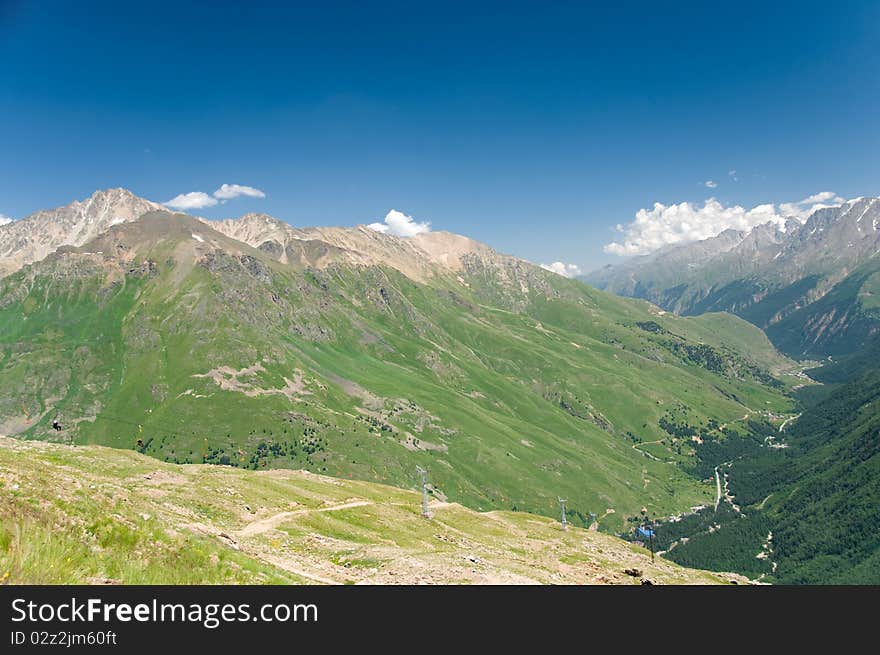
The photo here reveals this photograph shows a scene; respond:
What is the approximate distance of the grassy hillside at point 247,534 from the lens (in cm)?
2381

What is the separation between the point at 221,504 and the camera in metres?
68.6

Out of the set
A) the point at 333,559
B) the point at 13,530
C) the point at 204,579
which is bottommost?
the point at 333,559

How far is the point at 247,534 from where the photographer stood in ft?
190

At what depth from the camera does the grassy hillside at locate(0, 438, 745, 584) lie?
23812 mm

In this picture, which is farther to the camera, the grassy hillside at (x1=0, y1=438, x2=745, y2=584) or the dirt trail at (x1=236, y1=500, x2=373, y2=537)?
the dirt trail at (x1=236, y1=500, x2=373, y2=537)

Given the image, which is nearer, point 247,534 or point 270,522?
point 247,534

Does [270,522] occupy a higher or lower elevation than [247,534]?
lower

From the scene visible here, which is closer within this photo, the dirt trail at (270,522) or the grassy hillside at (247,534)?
the grassy hillside at (247,534)
